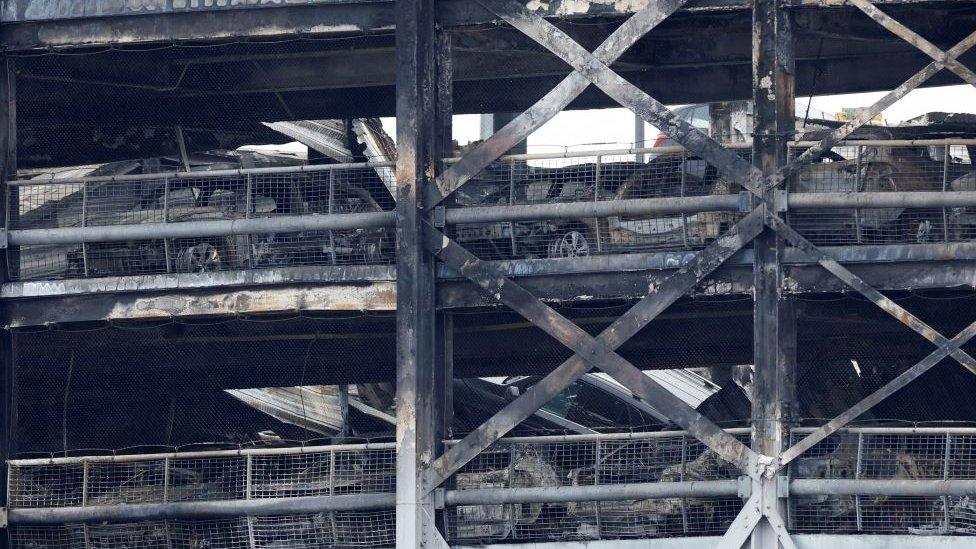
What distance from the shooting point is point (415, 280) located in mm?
14227

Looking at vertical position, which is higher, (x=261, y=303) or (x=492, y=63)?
(x=492, y=63)

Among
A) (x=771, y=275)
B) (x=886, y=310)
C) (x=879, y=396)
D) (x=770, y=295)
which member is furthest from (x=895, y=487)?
(x=771, y=275)

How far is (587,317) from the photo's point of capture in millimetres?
17062

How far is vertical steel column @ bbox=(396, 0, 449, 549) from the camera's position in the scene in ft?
46.2

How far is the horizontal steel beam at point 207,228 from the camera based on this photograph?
14.6 m

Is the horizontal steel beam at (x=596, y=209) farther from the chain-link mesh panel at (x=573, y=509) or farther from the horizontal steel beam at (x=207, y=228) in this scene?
the chain-link mesh panel at (x=573, y=509)

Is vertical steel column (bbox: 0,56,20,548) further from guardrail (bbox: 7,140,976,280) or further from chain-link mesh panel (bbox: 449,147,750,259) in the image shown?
chain-link mesh panel (bbox: 449,147,750,259)

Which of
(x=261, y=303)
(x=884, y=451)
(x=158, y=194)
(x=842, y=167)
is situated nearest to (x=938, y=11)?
(x=842, y=167)

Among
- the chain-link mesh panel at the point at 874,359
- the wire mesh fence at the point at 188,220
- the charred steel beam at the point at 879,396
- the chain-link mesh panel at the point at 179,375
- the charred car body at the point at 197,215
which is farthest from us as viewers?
the chain-link mesh panel at the point at 179,375

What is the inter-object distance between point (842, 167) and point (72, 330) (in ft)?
25.4

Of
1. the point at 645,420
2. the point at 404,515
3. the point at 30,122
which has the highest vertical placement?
the point at 30,122

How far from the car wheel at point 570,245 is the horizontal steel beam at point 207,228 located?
184 centimetres

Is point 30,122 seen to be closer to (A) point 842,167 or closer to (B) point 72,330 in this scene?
(B) point 72,330

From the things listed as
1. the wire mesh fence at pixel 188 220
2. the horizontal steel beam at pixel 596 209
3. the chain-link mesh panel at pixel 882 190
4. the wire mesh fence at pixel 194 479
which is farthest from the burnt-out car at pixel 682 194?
the wire mesh fence at pixel 194 479
